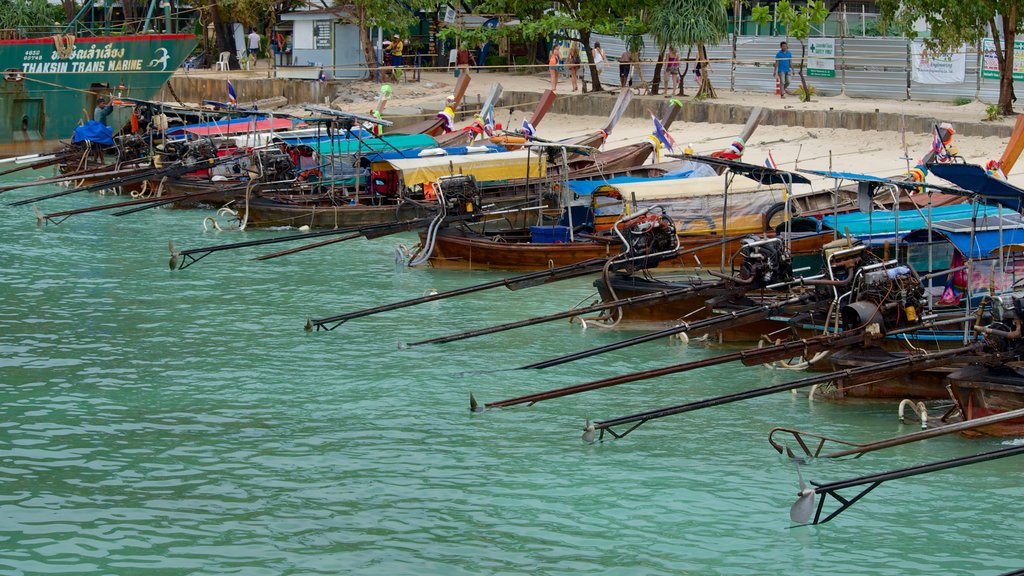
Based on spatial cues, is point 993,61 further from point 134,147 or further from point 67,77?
point 67,77

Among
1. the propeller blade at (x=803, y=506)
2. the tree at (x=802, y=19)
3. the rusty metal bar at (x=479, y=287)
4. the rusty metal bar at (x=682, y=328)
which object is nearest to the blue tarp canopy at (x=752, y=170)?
the rusty metal bar at (x=682, y=328)

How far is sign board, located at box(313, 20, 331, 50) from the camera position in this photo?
45938mm

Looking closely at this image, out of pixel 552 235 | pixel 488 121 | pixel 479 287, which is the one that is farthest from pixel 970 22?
pixel 479 287

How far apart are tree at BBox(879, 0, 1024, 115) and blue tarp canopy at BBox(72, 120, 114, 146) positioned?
1979 cm

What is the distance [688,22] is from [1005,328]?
23.9 meters

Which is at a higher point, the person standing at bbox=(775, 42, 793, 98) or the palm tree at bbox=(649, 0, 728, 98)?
the palm tree at bbox=(649, 0, 728, 98)

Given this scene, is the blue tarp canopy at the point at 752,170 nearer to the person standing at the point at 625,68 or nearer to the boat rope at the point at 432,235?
the boat rope at the point at 432,235

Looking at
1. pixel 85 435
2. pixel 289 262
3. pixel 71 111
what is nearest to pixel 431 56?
pixel 71 111

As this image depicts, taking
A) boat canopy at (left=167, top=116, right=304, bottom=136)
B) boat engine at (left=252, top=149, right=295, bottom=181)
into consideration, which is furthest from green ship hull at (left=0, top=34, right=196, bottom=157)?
boat engine at (left=252, top=149, right=295, bottom=181)

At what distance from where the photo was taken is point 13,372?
15836 mm

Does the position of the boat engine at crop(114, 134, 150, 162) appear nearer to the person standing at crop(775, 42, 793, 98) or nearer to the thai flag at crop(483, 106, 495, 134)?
the thai flag at crop(483, 106, 495, 134)

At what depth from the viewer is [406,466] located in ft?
41.0

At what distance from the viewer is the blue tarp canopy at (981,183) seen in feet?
41.9

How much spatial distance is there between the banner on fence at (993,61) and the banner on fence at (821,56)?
185 inches
